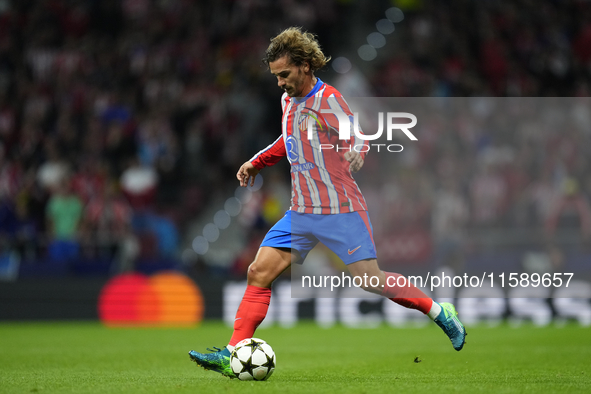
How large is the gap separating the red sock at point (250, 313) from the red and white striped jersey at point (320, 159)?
0.60 metres

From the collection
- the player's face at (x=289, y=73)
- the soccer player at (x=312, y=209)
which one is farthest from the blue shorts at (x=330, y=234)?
the player's face at (x=289, y=73)

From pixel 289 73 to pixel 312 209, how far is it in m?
0.88

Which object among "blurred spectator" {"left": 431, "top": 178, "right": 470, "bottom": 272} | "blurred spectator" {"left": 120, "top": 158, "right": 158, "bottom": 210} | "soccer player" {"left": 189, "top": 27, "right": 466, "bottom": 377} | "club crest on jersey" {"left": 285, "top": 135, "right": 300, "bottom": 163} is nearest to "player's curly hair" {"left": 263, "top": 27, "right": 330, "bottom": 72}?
"soccer player" {"left": 189, "top": 27, "right": 466, "bottom": 377}

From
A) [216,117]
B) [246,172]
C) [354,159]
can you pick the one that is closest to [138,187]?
[216,117]

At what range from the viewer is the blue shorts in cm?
500

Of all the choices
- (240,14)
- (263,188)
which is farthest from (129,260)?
(240,14)

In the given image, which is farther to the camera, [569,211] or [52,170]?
[52,170]

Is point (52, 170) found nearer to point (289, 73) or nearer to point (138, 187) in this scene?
point (138, 187)

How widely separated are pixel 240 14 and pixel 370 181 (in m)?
6.37

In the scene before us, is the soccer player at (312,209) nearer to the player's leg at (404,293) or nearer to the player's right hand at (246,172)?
the player's leg at (404,293)

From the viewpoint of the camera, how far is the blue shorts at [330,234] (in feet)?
16.4

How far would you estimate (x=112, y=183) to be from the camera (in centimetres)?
1274

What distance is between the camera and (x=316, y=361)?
669cm

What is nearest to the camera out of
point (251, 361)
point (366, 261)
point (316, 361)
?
point (251, 361)
